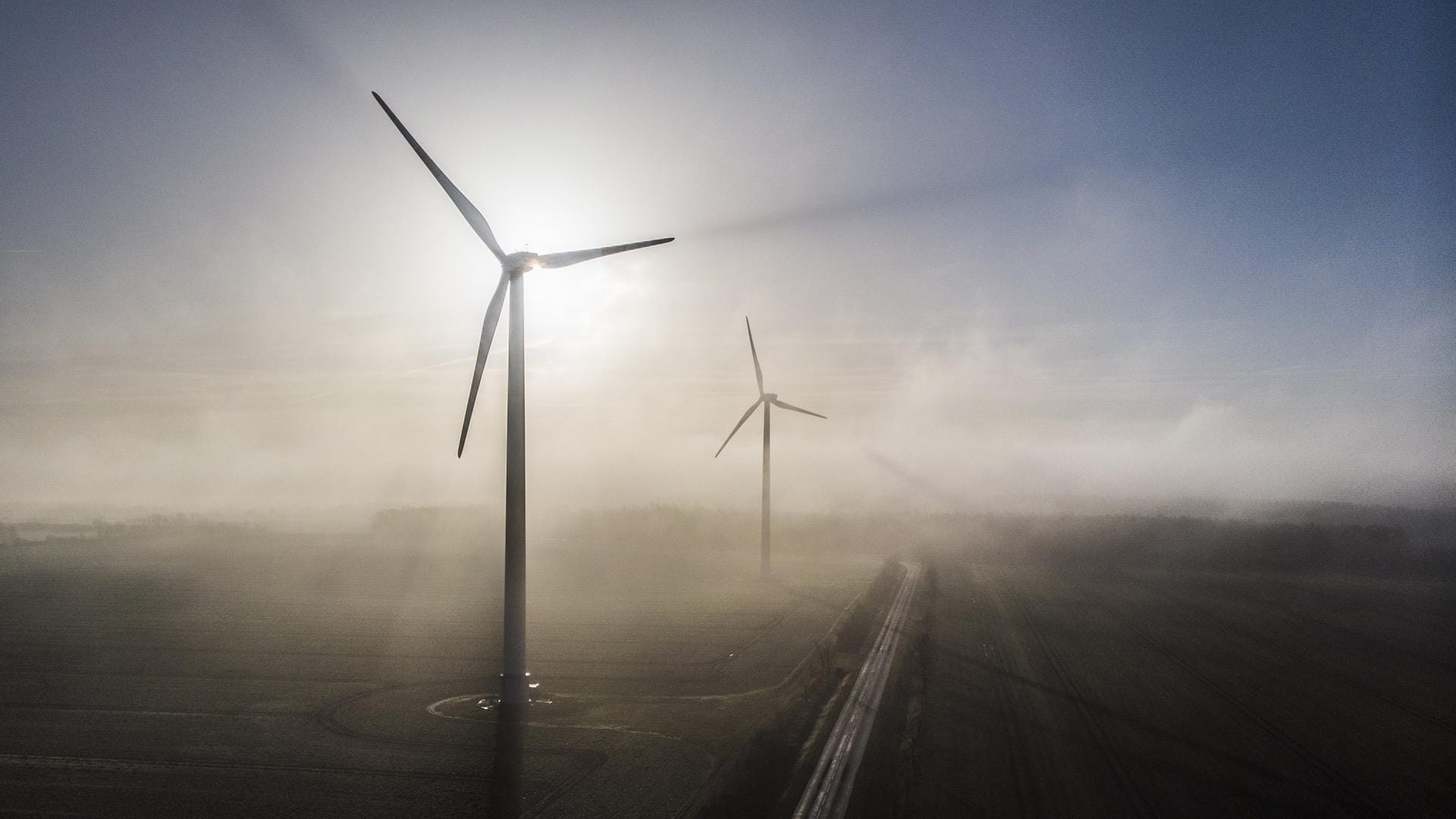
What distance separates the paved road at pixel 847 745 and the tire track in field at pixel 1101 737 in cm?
630

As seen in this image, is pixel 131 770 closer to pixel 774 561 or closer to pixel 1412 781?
pixel 1412 781

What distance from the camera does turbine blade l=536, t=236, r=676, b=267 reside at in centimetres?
3475

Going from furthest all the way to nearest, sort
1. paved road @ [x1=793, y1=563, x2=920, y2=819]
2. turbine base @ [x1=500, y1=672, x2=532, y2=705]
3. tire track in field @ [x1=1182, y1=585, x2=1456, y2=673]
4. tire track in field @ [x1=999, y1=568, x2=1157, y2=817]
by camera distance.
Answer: tire track in field @ [x1=1182, y1=585, x2=1456, y2=673]
turbine base @ [x1=500, y1=672, x2=532, y2=705]
tire track in field @ [x1=999, y1=568, x2=1157, y2=817]
paved road @ [x1=793, y1=563, x2=920, y2=819]

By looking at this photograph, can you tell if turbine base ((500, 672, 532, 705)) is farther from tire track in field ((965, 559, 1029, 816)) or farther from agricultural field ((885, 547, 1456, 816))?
tire track in field ((965, 559, 1029, 816))

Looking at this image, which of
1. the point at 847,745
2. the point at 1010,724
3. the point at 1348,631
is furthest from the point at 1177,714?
the point at 1348,631

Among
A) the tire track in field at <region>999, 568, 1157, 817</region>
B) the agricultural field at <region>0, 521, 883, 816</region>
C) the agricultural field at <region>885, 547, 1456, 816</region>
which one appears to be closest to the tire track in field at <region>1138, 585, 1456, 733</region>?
the agricultural field at <region>885, 547, 1456, 816</region>

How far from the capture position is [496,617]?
56.9 meters

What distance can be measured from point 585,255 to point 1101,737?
26.4m

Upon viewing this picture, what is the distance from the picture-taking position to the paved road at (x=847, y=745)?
17906 millimetres

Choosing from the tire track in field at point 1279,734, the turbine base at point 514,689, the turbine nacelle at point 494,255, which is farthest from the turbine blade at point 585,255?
the tire track in field at point 1279,734

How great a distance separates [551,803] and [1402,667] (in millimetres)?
37126

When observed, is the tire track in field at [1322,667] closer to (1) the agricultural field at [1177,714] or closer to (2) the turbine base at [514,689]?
(1) the agricultural field at [1177,714]

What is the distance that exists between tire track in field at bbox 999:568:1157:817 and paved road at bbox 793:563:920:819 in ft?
20.7

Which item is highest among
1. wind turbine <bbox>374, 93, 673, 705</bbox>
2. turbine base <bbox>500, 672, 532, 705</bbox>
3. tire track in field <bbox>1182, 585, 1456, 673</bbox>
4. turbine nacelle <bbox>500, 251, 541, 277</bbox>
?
turbine nacelle <bbox>500, 251, 541, 277</bbox>
